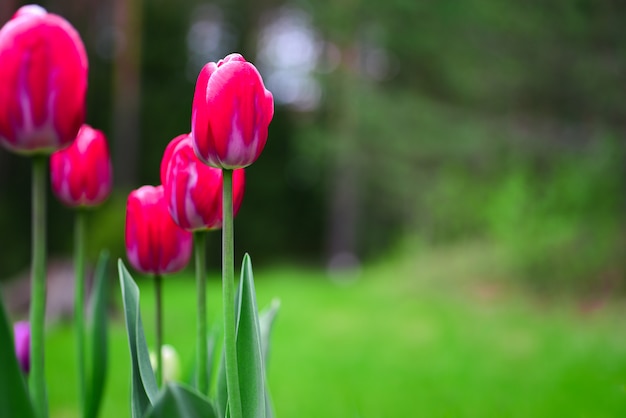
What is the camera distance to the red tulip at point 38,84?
75cm

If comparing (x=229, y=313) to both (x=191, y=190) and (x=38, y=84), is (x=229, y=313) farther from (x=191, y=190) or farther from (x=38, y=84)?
(x=38, y=84)

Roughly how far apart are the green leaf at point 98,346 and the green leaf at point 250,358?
1.24ft

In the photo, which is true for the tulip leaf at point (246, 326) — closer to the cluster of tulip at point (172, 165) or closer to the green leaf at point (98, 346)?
the cluster of tulip at point (172, 165)

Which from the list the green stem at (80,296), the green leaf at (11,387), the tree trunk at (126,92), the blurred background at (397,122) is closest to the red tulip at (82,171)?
the green stem at (80,296)

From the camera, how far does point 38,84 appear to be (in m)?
0.75

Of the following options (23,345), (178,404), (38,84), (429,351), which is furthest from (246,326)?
(429,351)

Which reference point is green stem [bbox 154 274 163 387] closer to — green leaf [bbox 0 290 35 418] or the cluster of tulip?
the cluster of tulip

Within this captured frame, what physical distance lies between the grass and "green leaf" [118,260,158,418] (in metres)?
0.44

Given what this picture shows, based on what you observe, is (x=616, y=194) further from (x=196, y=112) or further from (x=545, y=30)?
(x=196, y=112)

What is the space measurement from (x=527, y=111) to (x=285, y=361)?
357 cm

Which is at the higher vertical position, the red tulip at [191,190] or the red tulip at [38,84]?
the red tulip at [38,84]

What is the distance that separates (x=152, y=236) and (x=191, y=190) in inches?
6.4

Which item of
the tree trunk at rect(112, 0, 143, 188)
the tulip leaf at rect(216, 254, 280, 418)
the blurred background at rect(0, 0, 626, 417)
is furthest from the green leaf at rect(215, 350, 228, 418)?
the tree trunk at rect(112, 0, 143, 188)

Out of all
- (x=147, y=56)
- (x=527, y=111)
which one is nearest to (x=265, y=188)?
(x=147, y=56)
